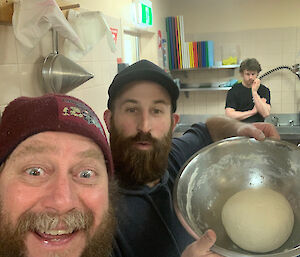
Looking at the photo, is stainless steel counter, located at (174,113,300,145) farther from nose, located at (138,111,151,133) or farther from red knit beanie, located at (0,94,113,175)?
red knit beanie, located at (0,94,113,175)

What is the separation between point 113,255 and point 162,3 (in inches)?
121

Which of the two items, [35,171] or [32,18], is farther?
[32,18]

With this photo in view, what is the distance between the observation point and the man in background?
2801 mm

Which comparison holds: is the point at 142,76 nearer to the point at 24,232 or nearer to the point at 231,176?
the point at 231,176

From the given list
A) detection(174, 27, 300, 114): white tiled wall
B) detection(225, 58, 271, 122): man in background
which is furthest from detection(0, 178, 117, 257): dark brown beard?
detection(174, 27, 300, 114): white tiled wall

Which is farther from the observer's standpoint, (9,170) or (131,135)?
(131,135)

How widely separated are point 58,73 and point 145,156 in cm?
50

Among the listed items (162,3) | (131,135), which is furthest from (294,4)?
(131,135)

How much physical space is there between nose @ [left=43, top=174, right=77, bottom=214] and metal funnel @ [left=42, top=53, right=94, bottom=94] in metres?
0.67

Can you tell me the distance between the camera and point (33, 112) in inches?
26.8

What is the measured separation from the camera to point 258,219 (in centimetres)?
90

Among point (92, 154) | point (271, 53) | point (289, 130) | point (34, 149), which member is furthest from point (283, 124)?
point (34, 149)

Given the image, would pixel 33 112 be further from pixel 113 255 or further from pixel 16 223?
pixel 113 255

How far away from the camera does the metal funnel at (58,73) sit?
1.26m
